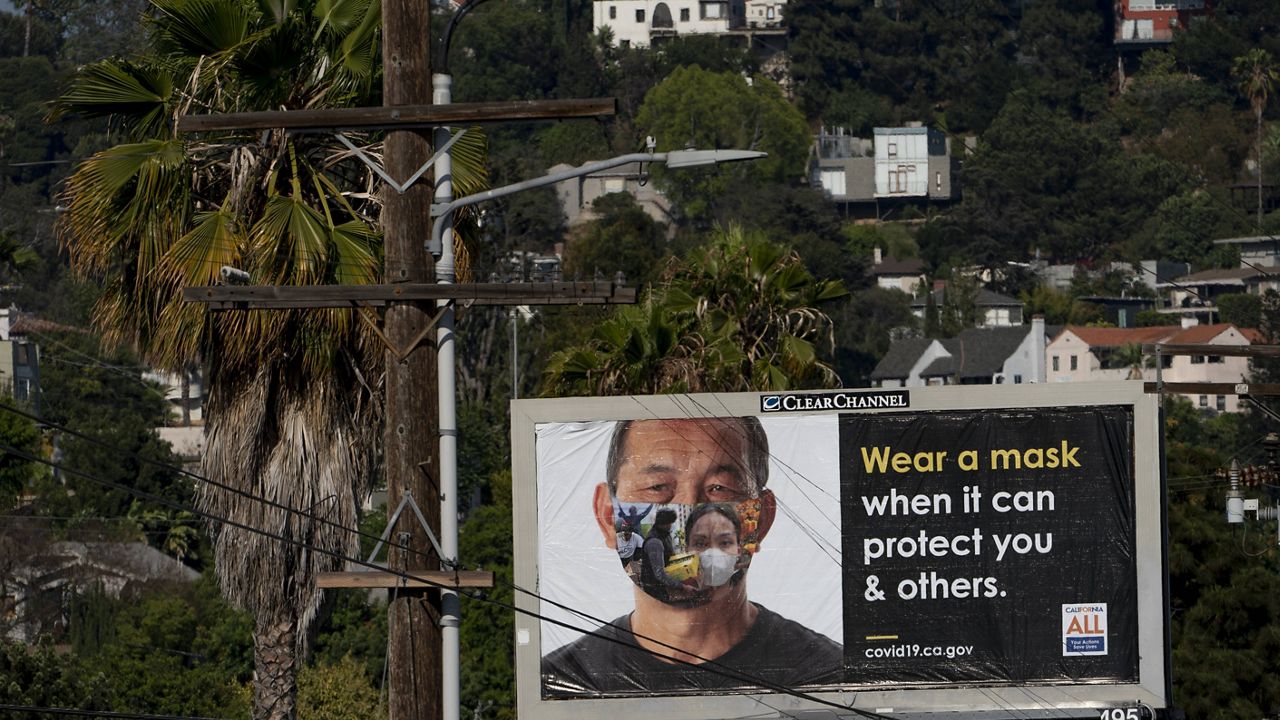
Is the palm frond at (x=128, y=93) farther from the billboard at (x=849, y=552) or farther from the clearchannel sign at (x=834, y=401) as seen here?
the clearchannel sign at (x=834, y=401)

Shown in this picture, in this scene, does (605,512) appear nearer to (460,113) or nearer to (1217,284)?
(460,113)

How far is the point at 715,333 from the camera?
3488cm

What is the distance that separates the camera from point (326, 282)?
799 inches

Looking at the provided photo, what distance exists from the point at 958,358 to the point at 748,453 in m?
132

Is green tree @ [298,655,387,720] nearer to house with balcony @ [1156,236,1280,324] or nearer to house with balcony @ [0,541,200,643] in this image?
house with balcony @ [0,541,200,643]

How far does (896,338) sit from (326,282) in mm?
153501

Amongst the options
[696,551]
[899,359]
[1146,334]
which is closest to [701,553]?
[696,551]

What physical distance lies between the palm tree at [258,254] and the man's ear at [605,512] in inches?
231

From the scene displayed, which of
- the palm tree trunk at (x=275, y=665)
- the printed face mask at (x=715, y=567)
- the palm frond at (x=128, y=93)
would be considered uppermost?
the palm frond at (x=128, y=93)

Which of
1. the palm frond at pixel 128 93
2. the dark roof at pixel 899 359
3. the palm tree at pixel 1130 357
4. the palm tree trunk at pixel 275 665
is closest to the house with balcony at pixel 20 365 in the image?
the dark roof at pixel 899 359

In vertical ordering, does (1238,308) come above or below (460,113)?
above

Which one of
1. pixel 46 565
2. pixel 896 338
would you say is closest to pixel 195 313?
pixel 46 565

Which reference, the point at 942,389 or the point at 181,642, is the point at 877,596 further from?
the point at 181,642

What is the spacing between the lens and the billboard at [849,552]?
2658 centimetres
